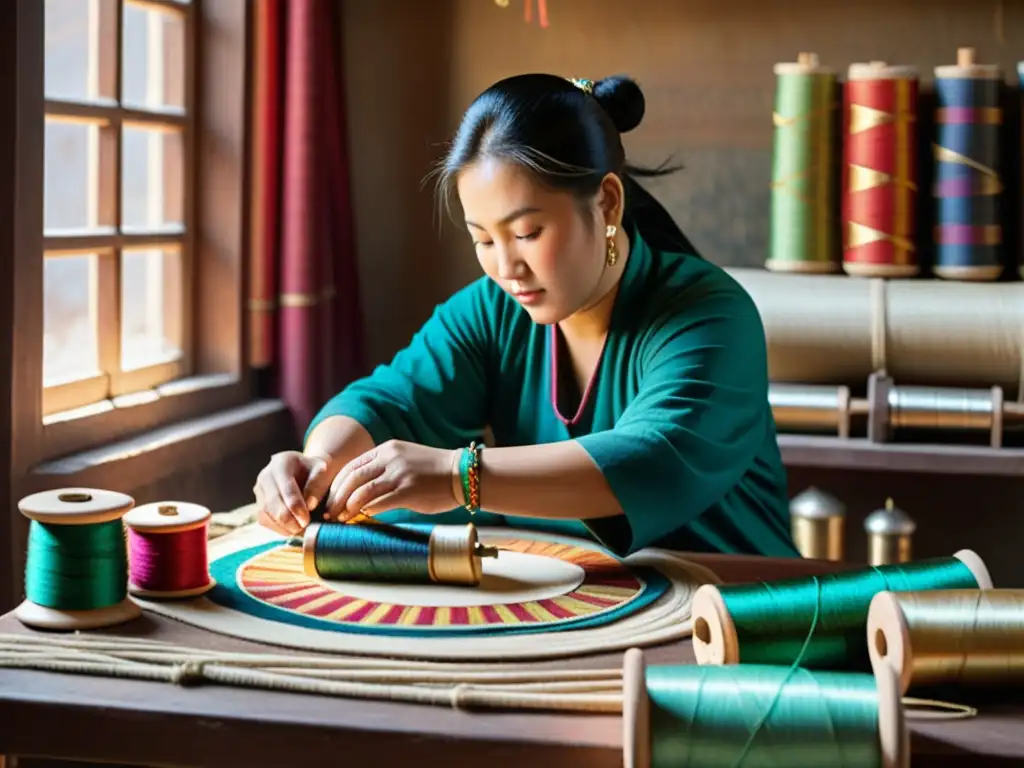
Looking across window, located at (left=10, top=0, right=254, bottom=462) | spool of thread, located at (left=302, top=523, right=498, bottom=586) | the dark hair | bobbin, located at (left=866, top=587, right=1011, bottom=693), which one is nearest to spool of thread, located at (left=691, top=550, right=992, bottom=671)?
bobbin, located at (left=866, top=587, right=1011, bottom=693)

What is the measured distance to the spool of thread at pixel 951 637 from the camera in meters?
1.29

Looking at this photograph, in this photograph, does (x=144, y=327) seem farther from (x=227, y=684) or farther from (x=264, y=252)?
(x=227, y=684)

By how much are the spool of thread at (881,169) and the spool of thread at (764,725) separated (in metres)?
2.22

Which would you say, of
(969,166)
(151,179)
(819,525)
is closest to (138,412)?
(151,179)

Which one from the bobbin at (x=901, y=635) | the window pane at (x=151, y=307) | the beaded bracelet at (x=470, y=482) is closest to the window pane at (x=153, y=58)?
the window pane at (x=151, y=307)

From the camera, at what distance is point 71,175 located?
2670 mm

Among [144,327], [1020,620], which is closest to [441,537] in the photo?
[1020,620]

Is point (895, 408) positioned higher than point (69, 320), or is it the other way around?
point (69, 320)

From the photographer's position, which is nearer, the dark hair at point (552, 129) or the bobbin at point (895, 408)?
the dark hair at point (552, 129)

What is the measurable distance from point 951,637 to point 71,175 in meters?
1.99

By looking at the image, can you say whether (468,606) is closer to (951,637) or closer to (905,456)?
(951,637)

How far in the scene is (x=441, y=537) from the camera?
166cm

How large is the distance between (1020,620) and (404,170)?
8.56 feet

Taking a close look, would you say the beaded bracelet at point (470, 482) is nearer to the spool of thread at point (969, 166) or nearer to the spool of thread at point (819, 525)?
the spool of thread at point (819, 525)
